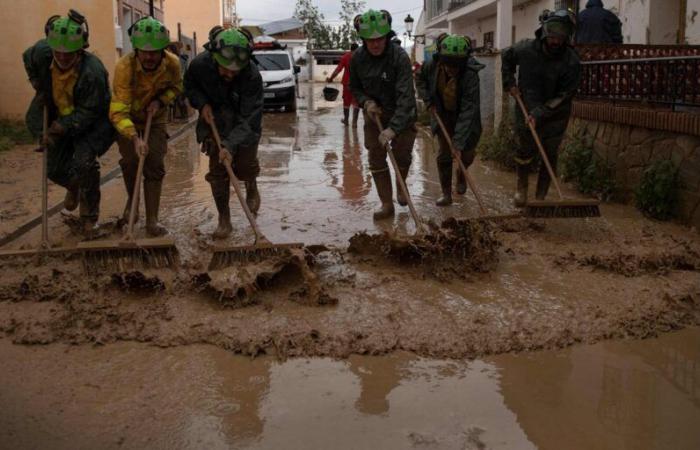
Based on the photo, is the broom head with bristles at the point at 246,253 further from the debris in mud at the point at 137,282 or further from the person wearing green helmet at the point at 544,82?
the person wearing green helmet at the point at 544,82

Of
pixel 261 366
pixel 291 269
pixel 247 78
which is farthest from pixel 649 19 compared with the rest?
pixel 261 366

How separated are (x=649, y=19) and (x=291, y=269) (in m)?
10.6

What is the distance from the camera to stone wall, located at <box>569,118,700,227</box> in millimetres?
6184

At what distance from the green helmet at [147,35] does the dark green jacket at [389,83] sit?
177 cm

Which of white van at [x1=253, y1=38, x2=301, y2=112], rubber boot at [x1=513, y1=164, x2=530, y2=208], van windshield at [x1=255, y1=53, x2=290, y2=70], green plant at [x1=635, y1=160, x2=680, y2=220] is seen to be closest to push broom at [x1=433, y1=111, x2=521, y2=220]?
rubber boot at [x1=513, y1=164, x2=530, y2=208]

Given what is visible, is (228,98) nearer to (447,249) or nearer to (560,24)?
(447,249)

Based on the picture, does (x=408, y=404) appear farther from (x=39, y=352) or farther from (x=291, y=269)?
(x=39, y=352)

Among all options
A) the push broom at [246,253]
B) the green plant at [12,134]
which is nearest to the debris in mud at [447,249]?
the push broom at [246,253]

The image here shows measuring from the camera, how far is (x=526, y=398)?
3.43 metres

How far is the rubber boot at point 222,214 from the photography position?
6.12 meters

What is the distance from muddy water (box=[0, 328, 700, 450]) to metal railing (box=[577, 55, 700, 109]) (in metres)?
3.23

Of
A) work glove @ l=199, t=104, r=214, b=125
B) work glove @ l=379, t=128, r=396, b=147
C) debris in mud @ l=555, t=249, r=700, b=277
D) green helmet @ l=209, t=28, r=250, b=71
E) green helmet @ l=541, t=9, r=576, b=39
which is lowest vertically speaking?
debris in mud @ l=555, t=249, r=700, b=277

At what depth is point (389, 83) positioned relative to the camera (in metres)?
6.47

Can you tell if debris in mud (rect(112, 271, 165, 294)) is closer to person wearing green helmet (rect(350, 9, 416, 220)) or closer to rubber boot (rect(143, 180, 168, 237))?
rubber boot (rect(143, 180, 168, 237))
